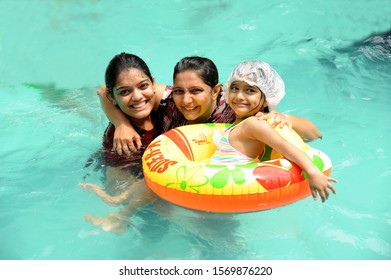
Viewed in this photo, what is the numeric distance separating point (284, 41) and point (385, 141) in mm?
3261

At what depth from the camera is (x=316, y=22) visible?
848cm

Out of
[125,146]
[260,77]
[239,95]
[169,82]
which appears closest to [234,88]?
[239,95]

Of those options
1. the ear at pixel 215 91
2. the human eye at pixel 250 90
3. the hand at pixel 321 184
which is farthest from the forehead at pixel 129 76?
the hand at pixel 321 184

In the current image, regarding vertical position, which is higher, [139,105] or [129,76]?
[129,76]

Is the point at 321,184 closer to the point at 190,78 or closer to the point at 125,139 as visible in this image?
the point at 190,78

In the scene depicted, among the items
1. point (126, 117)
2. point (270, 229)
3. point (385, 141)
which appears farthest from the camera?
point (385, 141)

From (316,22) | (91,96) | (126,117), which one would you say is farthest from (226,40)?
(126,117)

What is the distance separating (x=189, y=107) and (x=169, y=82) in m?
3.35

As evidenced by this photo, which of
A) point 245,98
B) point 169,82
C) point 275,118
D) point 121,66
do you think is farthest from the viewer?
point 169,82

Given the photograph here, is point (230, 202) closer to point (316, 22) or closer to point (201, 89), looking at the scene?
point (201, 89)

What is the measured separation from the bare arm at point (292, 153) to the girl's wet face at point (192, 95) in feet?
2.17

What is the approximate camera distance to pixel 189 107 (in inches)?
160

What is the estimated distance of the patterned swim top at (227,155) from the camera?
3.66m

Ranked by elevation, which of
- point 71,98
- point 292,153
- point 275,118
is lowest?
point 71,98
